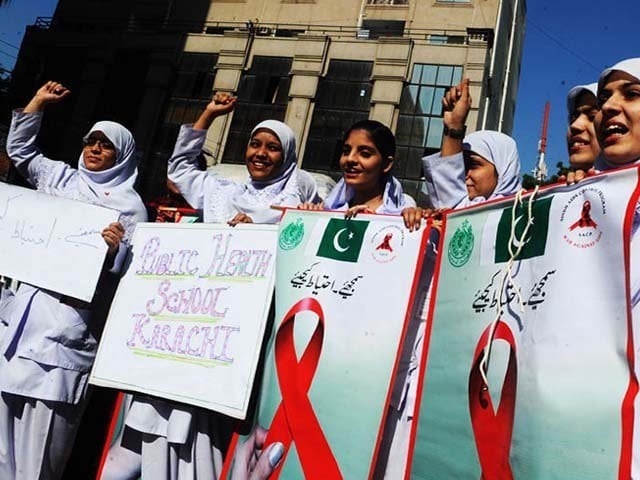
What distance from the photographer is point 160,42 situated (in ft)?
64.8

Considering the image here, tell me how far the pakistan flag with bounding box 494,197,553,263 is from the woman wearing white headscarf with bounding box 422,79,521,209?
1.73ft

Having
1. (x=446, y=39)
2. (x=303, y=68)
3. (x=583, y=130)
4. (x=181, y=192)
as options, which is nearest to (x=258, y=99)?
(x=303, y=68)

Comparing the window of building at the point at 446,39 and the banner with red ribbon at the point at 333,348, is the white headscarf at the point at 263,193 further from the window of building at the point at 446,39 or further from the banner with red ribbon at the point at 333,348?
the window of building at the point at 446,39

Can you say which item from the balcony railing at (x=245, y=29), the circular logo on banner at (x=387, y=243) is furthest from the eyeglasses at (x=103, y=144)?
the balcony railing at (x=245, y=29)

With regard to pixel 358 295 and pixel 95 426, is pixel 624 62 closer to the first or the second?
pixel 358 295

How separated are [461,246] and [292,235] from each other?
2.23ft

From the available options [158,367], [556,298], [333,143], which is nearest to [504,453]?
[556,298]

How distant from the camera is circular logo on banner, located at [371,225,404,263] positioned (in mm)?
1876

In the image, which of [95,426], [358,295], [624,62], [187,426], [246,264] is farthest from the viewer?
[95,426]

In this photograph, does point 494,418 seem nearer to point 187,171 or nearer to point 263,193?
point 263,193

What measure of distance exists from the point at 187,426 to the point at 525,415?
128cm

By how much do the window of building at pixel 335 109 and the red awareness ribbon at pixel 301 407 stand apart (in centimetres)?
1460

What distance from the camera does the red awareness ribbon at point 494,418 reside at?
1.36 m

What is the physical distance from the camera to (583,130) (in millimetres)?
1910
